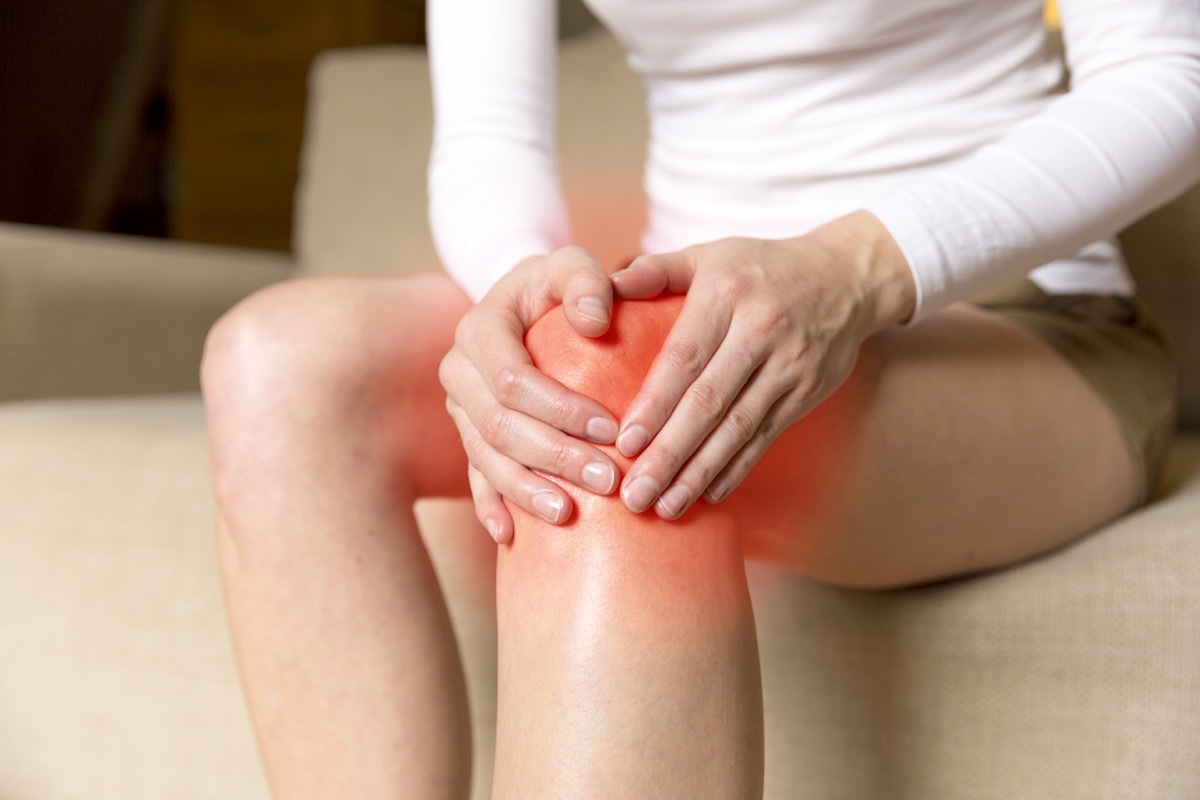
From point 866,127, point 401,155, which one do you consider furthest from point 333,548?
point 401,155

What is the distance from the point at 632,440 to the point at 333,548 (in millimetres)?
226

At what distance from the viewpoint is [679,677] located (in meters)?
0.47

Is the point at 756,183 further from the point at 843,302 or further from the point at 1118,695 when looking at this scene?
the point at 1118,695

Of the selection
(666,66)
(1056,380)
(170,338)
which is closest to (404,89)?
(170,338)

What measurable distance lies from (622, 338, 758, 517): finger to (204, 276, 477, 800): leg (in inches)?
8.5

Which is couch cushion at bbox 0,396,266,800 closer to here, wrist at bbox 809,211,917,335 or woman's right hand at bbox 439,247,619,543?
woman's right hand at bbox 439,247,619,543

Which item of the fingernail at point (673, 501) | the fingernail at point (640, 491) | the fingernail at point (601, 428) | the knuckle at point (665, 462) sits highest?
the fingernail at point (601, 428)

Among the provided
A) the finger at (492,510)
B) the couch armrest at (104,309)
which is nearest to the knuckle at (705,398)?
the finger at (492,510)

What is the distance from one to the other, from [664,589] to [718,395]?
0.09 m

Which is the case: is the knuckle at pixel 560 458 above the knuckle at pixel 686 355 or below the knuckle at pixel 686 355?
below

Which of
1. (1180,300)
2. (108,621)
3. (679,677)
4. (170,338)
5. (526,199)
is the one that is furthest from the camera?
(170,338)

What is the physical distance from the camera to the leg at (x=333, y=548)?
641 mm

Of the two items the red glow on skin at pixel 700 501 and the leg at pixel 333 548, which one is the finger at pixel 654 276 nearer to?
the red glow on skin at pixel 700 501

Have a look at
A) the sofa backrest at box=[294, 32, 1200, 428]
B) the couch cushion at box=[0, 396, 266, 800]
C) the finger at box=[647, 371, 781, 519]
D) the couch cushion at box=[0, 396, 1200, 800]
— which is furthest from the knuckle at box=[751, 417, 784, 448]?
the sofa backrest at box=[294, 32, 1200, 428]
